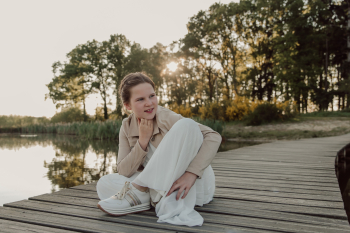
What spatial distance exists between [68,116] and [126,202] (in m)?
21.2

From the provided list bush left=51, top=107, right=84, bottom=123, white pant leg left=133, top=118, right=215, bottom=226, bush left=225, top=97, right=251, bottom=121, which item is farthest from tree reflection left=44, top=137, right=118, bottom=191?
bush left=51, top=107, right=84, bottom=123

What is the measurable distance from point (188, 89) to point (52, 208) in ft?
76.6

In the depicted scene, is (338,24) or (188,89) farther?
(188,89)

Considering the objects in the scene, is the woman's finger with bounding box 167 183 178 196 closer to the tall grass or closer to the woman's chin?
the woman's chin

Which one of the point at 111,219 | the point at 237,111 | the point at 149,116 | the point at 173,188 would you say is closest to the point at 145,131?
the point at 149,116

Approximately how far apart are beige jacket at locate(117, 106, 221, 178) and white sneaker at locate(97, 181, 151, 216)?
0.43ft

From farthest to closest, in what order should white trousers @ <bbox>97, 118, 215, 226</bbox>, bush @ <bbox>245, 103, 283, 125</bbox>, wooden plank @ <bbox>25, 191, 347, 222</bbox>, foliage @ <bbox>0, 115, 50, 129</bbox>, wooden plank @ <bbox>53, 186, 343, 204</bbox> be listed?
foliage @ <bbox>0, 115, 50, 129</bbox>
bush @ <bbox>245, 103, 283, 125</bbox>
wooden plank @ <bbox>53, 186, 343, 204</bbox>
wooden plank @ <bbox>25, 191, 347, 222</bbox>
white trousers @ <bbox>97, 118, 215, 226</bbox>

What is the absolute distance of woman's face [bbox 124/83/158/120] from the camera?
1.67 metres

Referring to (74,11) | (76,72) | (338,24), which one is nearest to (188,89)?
(76,72)

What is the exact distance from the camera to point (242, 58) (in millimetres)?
20453

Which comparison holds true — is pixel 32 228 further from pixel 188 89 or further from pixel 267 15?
pixel 188 89

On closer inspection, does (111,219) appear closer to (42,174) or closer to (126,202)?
(126,202)

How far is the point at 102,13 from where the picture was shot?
1123 centimetres

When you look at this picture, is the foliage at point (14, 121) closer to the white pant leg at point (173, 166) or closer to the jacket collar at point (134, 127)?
the jacket collar at point (134, 127)
